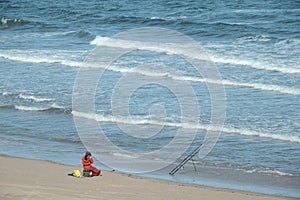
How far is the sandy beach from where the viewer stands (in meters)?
14.0

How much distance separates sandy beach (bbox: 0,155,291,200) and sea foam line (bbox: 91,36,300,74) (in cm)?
1162

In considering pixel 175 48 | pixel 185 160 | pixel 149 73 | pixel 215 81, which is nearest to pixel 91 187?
pixel 185 160

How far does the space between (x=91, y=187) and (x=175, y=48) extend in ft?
54.8

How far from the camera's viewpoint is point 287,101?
2186 cm

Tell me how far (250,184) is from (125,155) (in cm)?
348

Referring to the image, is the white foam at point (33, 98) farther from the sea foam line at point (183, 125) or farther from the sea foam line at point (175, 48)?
the sea foam line at point (175, 48)

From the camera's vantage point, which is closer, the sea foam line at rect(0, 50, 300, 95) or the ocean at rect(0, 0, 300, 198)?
the ocean at rect(0, 0, 300, 198)

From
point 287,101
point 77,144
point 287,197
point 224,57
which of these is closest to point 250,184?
point 287,197

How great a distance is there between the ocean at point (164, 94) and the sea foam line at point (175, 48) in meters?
0.05

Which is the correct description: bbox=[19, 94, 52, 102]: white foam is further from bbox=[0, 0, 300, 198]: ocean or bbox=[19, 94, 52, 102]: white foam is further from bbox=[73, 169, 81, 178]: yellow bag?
bbox=[73, 169, 81, 178]: yellow bag

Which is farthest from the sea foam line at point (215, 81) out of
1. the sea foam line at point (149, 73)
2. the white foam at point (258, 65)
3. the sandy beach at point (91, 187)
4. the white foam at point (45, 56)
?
the sandy beach at point (91, 187)

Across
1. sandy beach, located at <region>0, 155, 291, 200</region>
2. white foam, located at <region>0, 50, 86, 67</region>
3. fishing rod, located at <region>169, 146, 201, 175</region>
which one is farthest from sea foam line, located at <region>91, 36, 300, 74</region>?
sandy beach, located at <region>0, 155, 291, 200</region>

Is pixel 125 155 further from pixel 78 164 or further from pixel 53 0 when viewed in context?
pixel 53 0

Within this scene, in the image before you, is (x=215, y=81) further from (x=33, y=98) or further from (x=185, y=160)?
(x=185, y=160)
